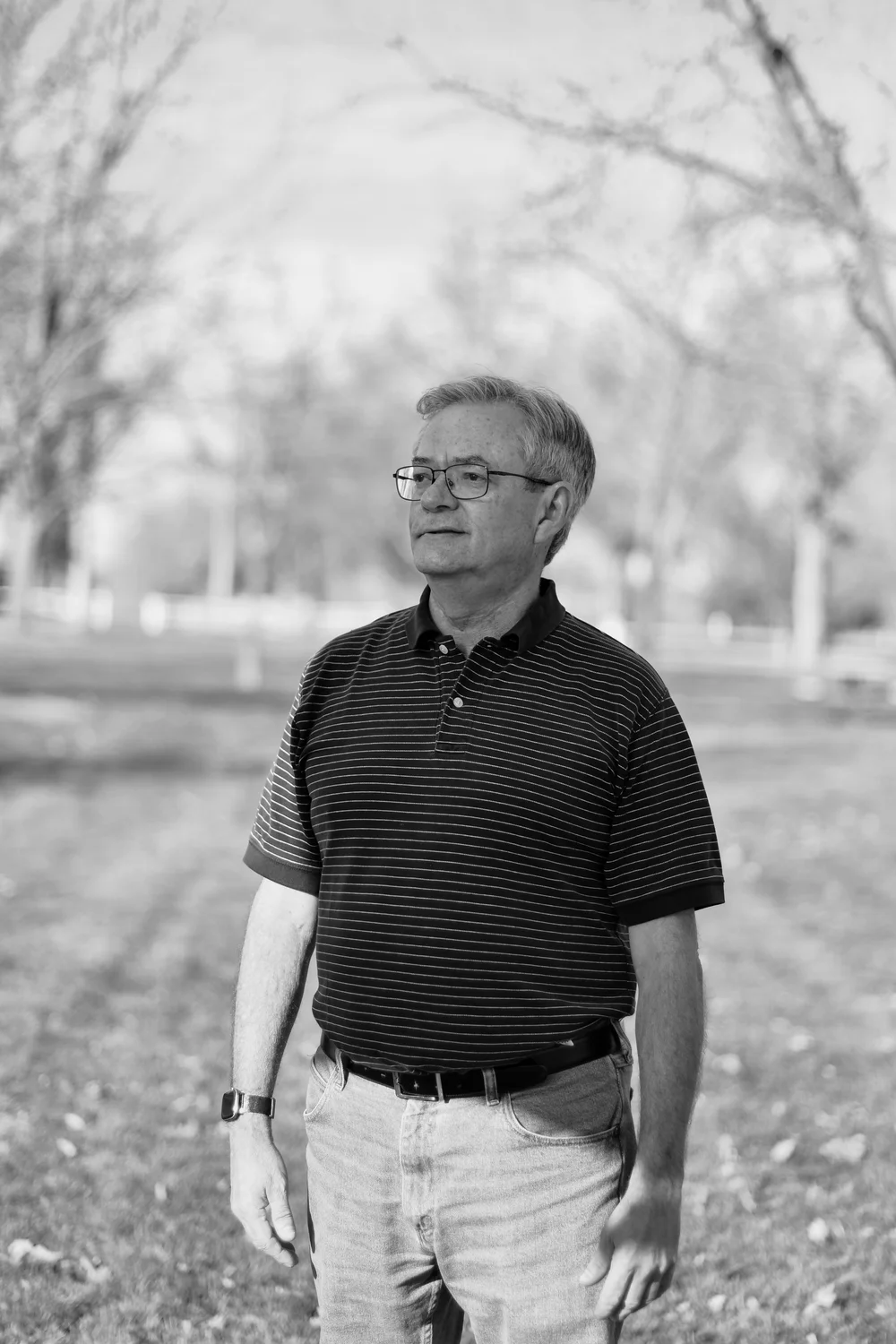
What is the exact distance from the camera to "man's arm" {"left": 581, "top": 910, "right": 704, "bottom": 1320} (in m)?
Result: 2.23

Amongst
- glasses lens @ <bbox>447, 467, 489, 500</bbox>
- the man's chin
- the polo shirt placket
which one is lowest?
the polo shirt placket

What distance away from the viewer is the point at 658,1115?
2.27 m

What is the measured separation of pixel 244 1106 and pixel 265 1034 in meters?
0.13

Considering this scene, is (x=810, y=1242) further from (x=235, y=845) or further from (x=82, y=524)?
(x=82, y=524)

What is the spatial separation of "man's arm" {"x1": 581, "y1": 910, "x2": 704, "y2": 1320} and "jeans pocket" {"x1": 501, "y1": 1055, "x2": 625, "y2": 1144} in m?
0.08

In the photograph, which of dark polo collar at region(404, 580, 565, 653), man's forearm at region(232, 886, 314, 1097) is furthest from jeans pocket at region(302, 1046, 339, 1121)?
dark polo collar at region(404, 580, 565, 653)

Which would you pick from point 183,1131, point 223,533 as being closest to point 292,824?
point 183,1131

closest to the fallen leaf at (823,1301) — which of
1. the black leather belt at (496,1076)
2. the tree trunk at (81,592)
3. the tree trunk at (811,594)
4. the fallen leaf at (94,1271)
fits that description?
the fallen leaf at (94,1271)

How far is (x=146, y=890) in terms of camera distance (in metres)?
10.1

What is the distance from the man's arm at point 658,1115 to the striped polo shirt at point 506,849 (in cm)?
6

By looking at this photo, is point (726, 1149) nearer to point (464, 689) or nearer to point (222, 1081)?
point (222, 1081)

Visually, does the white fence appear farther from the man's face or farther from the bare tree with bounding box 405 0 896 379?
the man's face

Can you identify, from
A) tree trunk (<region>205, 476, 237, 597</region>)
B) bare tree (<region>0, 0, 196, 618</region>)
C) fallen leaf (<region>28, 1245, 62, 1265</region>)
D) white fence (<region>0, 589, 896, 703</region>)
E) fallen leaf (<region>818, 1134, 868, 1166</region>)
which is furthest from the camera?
tree trunk (<region>205, 476, 237, 597</region>)

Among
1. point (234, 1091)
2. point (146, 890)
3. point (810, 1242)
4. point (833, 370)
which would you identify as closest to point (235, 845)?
point (146, 890)
